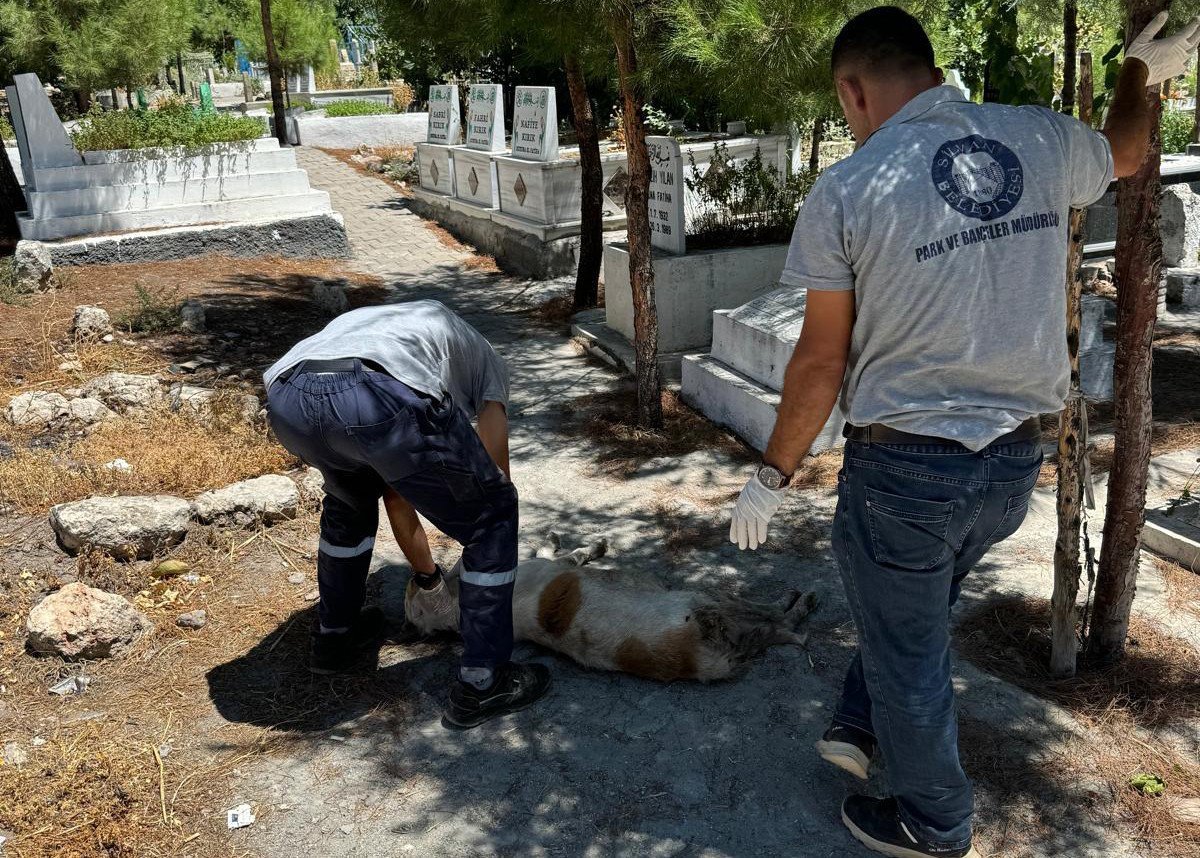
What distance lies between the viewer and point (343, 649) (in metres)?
3.74

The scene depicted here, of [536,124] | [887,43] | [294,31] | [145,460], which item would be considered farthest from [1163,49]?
[294,31]

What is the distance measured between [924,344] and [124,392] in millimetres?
5640

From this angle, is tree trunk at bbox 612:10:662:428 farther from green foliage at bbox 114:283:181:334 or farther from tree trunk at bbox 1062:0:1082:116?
green foliage at bbox 114:283:181:334

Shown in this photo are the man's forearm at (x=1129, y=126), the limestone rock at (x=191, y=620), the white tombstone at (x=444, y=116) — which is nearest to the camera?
the man's forearm at (x=1129, y=126)

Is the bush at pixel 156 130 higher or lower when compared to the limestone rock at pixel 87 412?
higher

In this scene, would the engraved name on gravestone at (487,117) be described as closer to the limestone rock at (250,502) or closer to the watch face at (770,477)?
the limestone rock at (250,502)

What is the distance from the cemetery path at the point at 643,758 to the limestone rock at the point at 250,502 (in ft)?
2.25

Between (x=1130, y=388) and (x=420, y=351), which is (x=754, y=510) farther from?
(x=1130, y=388)

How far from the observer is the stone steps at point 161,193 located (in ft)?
35.0

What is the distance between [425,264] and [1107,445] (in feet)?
27.3

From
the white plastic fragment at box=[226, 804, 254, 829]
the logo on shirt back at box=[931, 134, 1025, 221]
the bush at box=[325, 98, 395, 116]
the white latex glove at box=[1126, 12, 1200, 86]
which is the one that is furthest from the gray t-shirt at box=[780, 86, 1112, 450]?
the bush at box=[325, 98, 395, 116]

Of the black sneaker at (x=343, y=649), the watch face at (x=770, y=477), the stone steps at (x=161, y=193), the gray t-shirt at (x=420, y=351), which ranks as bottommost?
the black sneaker at (x=343, y=649)

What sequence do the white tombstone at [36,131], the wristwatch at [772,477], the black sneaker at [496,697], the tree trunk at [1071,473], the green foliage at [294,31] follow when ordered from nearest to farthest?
1. the wristwatch at [772,477]
2. the tree trunk at [1071,473]
3. the black sneaker at [496,697]
4. the white tombstone at [36,131]
5. the green foliage at [294,31]

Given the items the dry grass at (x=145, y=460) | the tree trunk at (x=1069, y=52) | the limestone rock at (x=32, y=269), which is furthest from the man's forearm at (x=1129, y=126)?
the limestone rock at (x=32, y=269)
